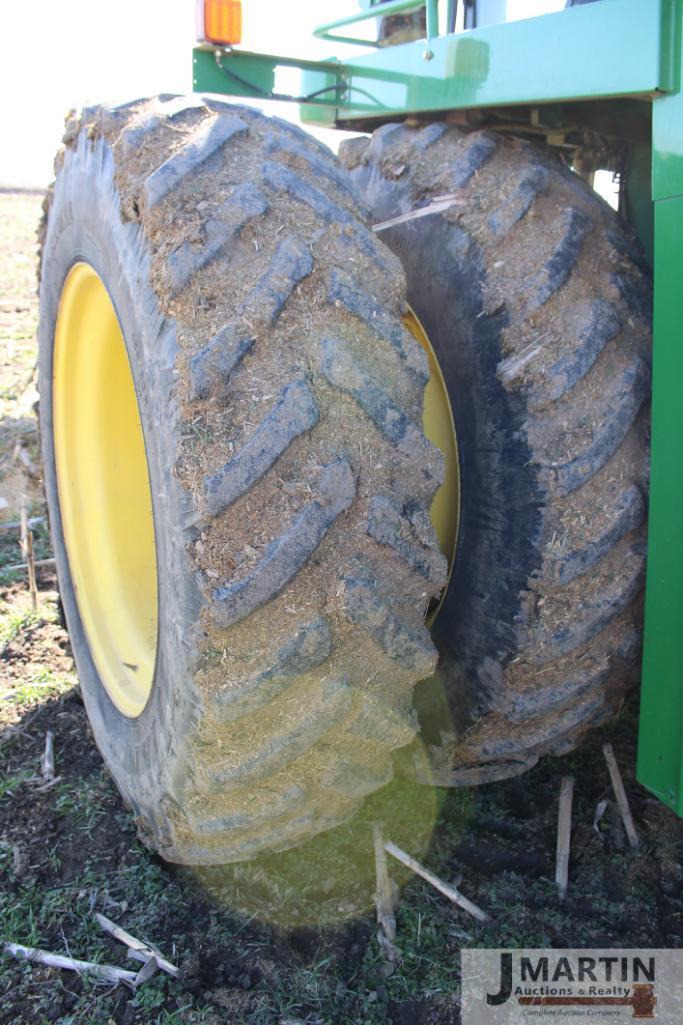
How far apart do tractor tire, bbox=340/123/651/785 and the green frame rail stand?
114mm

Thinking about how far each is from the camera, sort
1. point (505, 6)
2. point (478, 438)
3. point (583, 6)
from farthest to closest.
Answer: point (505, 6)
point (478, 438)
point (583, 6)

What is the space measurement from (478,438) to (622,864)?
1.06 meters

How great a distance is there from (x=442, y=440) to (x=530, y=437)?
0.27 m

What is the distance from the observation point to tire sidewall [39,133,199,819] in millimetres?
1545

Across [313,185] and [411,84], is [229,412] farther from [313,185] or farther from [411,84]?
[411,84]

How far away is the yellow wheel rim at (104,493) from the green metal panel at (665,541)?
1.33 m

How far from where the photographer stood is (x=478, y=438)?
1.87 metres

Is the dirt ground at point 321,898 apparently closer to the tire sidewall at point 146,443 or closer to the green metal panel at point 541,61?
the tire sidewall at point 146,443

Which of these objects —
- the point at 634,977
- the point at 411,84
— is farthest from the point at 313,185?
the point at 634,977

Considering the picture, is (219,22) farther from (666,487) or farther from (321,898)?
(321,898)

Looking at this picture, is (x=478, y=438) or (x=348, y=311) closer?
(x=348, y=311)

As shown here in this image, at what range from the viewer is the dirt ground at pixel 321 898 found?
1831mm

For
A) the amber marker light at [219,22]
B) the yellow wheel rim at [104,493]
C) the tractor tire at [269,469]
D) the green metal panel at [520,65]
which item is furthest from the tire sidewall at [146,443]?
the green metal panel at [520,65]

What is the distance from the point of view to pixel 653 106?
4.87ft
